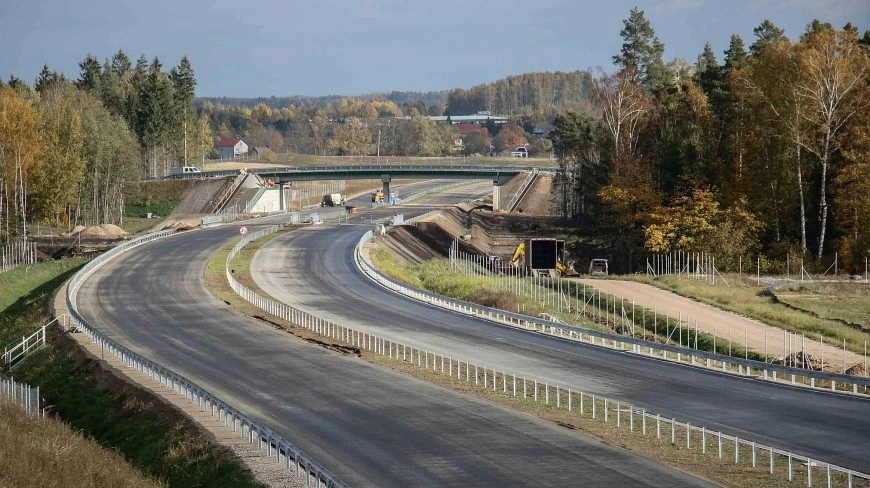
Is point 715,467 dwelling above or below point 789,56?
below

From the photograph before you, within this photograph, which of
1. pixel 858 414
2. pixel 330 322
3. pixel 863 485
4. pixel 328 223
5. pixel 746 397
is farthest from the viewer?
pixel 328 223

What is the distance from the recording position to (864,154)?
3445 inches

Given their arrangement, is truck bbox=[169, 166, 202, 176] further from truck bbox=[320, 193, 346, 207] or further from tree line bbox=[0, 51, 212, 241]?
truck bbox=[320, 193, 346, 207]

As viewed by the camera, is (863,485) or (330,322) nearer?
(863,485)

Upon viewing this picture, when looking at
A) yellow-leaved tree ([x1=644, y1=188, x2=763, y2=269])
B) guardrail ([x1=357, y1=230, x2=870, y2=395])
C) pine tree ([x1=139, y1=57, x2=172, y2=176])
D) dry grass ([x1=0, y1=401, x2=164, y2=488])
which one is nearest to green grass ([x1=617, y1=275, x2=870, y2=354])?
yellow-leaved tree ([x1=644, y1=188, x2=763, y2=269])

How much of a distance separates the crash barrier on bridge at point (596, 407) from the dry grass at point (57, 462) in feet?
41.8

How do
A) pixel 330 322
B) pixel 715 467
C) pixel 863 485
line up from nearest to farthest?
pixel 863 485
pixel 715 467
pixel 330 322

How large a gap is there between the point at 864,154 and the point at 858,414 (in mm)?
55645

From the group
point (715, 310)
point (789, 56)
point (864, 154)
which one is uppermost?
point (789, 56)

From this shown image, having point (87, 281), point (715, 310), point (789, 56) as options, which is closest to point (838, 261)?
point (789, 56)

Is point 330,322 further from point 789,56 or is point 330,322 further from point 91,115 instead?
point 91,115

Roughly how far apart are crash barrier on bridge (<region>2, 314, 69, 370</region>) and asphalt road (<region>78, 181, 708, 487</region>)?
2.80 m

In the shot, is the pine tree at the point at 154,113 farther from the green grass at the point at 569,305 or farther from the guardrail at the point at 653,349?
the guardrail at the point at 653,349

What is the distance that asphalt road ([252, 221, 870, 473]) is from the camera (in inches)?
1313
